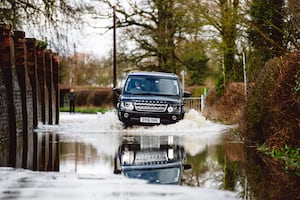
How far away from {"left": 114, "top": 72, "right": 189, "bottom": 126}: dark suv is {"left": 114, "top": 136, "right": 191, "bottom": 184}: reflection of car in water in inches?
167

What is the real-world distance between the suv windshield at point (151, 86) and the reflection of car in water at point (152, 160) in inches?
215

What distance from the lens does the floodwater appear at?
806 cm

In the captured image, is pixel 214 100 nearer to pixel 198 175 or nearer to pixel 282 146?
pixel 282 146

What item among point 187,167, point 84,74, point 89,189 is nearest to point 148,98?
point 187,167

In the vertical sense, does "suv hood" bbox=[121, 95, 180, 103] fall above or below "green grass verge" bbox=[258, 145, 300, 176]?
above

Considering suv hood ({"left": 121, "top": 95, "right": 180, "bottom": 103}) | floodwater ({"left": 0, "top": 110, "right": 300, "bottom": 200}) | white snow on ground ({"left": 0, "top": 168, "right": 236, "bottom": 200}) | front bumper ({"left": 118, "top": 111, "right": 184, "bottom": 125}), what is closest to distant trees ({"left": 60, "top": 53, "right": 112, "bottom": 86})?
suv hood ({"left": 121, "top": 95, "right": 180, "bottom": 103})

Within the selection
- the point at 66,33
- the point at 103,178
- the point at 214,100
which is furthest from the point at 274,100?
the point at 214,100

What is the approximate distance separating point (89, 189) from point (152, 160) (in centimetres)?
395

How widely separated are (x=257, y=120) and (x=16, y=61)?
954 centimetres

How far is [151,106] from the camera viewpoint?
72.2 feet

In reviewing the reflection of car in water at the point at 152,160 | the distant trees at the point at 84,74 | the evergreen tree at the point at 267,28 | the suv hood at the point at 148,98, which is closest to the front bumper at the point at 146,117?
the suv hood at the point at 148,98

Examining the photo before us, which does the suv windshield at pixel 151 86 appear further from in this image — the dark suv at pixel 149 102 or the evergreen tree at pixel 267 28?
the evergreen tree at pixel 267 28

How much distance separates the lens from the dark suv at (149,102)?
22.0 m

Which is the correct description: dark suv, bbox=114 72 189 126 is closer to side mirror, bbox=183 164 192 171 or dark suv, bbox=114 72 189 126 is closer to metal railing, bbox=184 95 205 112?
side mirror, bbox=183 164 192 171
